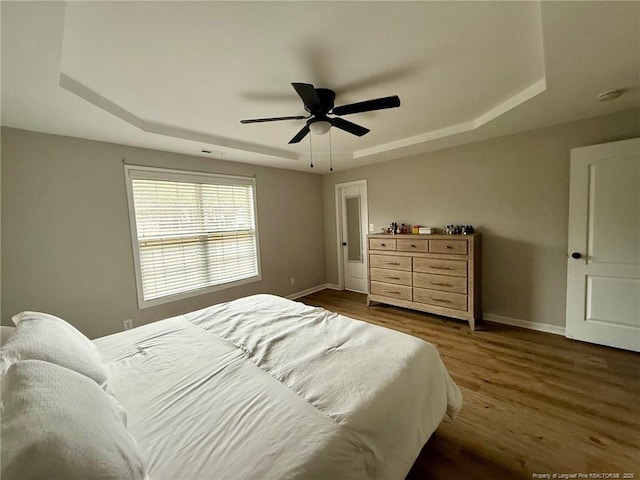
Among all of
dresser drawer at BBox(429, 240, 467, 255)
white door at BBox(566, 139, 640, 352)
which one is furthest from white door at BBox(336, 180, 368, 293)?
white door at BBox(566, 139, 640, 352)

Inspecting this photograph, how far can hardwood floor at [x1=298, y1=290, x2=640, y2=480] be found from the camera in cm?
140

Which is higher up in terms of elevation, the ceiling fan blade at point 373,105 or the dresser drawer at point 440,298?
the ceiling fan blade at point 373,105

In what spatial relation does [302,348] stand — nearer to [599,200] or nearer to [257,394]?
[257,394]

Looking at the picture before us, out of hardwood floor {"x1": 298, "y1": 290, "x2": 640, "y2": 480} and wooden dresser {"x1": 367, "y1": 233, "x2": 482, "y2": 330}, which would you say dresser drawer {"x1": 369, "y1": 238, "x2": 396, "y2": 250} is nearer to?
wooden dresser {"x1": 367, "y1": 233, "x2": 482, "y2": 330}

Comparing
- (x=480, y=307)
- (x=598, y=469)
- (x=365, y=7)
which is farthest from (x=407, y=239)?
(x=365, y=7)

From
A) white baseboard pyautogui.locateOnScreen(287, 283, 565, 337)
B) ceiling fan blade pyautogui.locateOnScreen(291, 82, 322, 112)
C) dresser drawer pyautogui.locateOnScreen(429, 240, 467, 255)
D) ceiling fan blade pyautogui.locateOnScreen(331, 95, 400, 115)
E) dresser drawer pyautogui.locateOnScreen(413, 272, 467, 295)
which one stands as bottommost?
white baseboard pyautogui.locateOnScreen(287, 283, 565, 337)

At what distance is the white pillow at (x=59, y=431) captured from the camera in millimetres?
581

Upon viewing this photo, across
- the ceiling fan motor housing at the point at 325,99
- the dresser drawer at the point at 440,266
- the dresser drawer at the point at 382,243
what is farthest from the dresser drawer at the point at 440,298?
the ceiling fan motor housing at the point at 325,99

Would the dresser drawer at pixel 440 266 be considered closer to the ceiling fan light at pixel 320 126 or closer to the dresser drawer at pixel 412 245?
the dresser drawer at pixel 412 245

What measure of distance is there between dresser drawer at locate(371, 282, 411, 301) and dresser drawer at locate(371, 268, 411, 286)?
0.20ft

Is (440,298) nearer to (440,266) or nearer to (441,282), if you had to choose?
(441,282)

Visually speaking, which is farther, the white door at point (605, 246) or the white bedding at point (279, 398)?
the white door at point (605, 246)

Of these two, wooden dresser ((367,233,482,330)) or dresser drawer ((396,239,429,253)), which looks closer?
wooden dresser ((367,233,482,330))

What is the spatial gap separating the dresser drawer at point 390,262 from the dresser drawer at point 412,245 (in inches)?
5.2
